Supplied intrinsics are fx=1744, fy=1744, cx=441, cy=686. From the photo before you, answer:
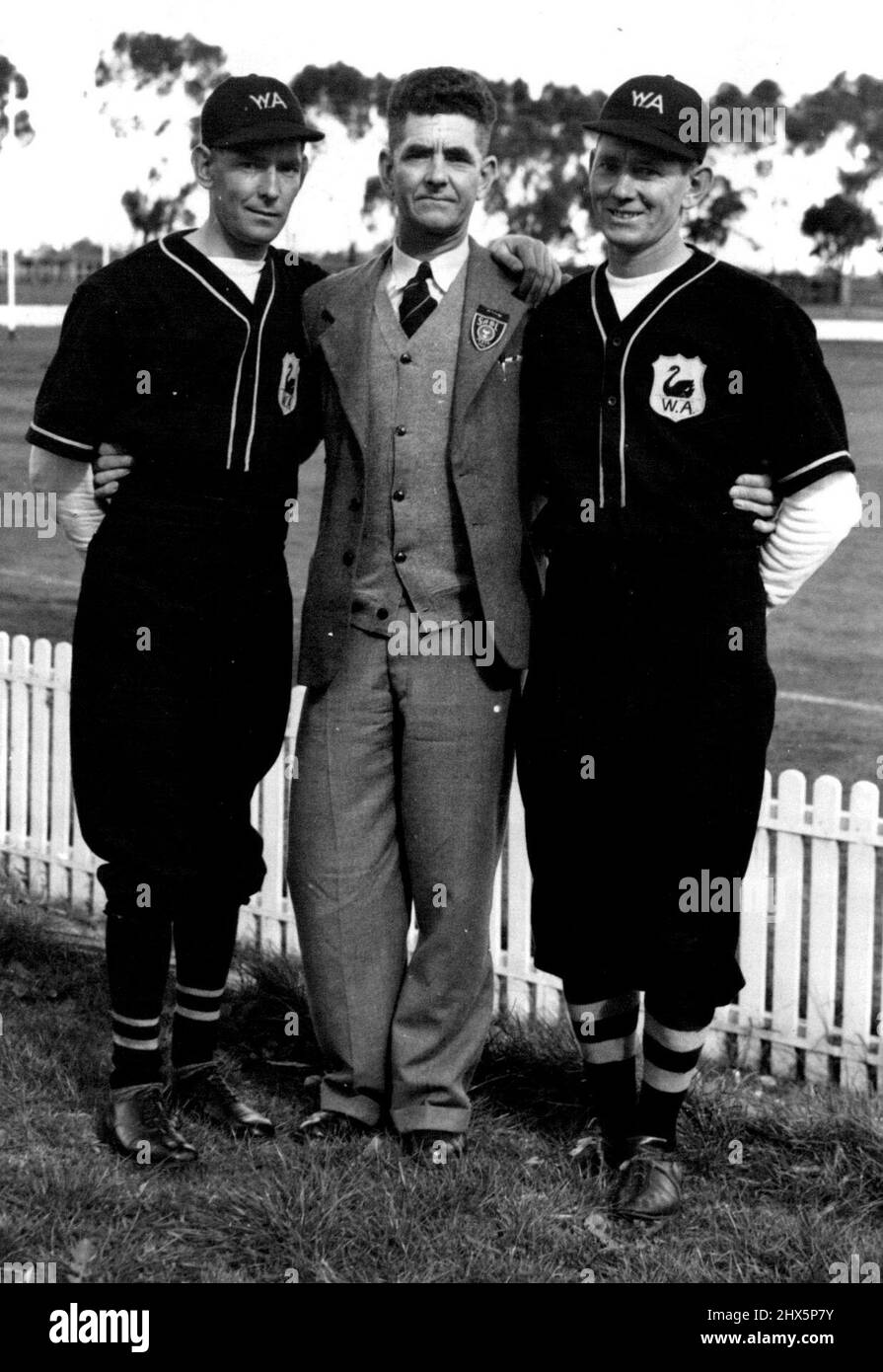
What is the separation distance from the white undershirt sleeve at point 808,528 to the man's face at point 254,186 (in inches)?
51.4

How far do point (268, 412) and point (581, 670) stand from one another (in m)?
0.92

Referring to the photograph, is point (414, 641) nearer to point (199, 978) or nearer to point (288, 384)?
point (288, 384)

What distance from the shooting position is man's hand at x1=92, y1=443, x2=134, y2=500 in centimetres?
391

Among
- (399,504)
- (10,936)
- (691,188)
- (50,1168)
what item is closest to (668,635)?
(399,504)

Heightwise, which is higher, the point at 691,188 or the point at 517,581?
the point at 691,188

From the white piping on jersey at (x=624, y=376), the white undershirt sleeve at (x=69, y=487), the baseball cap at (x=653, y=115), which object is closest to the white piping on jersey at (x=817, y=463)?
the white piping on jersey at (x=624, y=376)

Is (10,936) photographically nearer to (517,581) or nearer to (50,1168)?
(50,1168)

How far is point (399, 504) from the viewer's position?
12.6 feet

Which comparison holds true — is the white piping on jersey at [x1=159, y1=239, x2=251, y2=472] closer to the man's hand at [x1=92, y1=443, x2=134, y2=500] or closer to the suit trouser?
the man's hand at [x1=92, y1=443, x2=134, y2=500]

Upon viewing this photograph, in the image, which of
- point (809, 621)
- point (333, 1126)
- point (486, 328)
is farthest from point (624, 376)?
point (809, 621)

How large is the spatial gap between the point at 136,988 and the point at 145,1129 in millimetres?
331

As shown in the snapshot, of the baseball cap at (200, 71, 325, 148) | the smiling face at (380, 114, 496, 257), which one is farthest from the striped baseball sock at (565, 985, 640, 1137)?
the baseball cap at (200, 71, 325, 148)

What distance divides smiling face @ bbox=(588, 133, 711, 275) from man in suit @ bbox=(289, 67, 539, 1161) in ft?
0.98

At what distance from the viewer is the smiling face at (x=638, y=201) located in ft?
12.0
